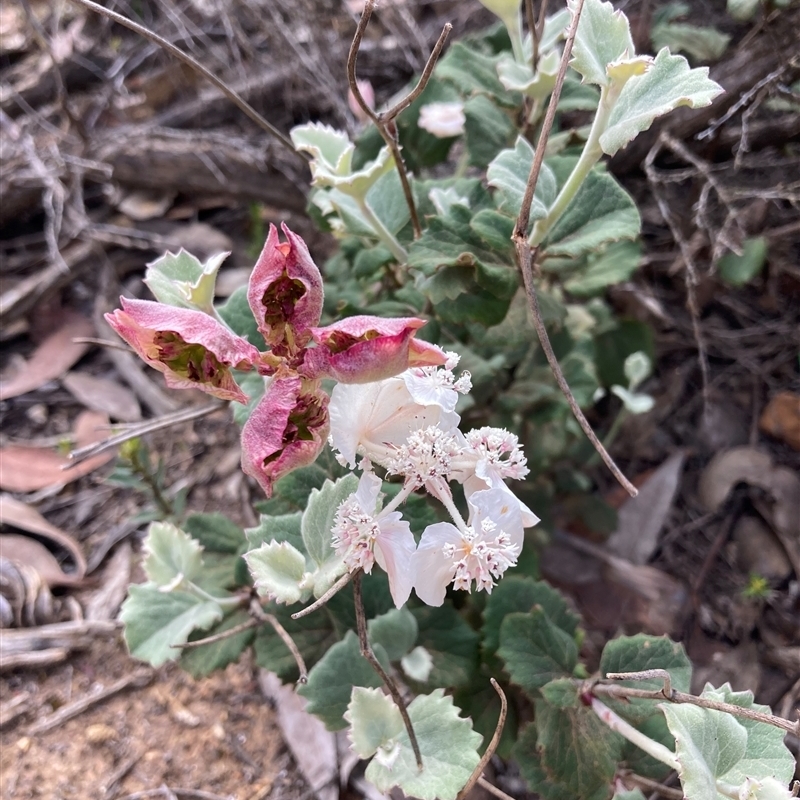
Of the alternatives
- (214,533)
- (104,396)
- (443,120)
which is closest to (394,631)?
(214,533)

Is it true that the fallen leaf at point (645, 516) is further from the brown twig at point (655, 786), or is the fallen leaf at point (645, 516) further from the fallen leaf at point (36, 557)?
the fallen leaf at point (36, 557)

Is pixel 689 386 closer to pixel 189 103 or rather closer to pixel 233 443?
pixel 233 443

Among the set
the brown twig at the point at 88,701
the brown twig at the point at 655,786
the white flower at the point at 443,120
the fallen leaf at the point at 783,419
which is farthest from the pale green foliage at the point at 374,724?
the fallen leaf at the point at 783,419

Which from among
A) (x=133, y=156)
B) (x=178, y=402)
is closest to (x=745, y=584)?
(x=178, y=402)

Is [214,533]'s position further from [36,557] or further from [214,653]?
[36,557]

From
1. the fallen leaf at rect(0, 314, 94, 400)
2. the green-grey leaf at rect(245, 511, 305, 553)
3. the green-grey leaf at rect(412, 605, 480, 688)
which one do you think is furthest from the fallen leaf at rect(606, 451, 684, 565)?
the fallen leaf at rect(0, 314, 94, 400)

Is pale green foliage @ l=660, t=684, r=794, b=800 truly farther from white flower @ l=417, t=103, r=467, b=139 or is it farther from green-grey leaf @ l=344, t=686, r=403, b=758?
white flower @ l=417, t=103, r=467, b=139
